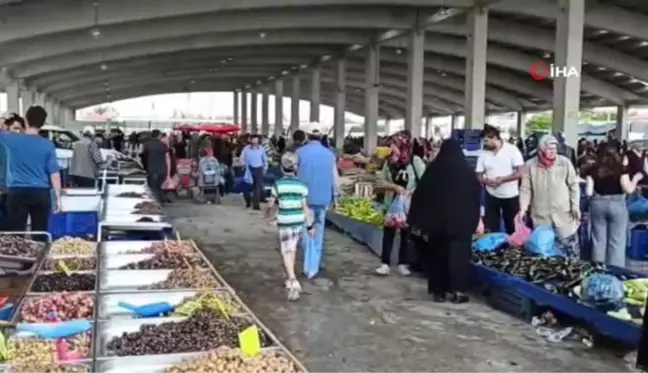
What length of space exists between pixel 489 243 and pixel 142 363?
5.23 meters

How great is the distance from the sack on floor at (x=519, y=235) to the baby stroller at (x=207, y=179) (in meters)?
10.3

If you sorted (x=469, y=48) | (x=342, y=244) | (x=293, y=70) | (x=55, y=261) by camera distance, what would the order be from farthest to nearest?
1. (x=293, y=70)
2. (x=469, y=48)
3. (x=342, y=244)
4. (x=55, y=261)

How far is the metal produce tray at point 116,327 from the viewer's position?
3522 mm

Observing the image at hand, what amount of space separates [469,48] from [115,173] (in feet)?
35.3

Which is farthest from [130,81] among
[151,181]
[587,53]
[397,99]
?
[151,181]

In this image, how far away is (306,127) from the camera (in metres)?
8.19

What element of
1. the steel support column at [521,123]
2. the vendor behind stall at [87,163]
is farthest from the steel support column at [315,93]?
the vendor behind stall at [87,163]

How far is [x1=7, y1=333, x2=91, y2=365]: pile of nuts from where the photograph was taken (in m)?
3.24

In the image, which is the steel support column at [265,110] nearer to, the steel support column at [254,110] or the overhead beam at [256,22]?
the steel support column at [254,110]

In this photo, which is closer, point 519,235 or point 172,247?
point 172,247

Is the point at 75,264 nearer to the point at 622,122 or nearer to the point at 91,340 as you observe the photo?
the point at 91,340

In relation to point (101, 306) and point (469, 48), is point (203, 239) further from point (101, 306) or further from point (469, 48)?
point (469, 48)

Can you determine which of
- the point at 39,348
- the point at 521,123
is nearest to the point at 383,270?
the point at 39,348

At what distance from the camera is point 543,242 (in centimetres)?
723
